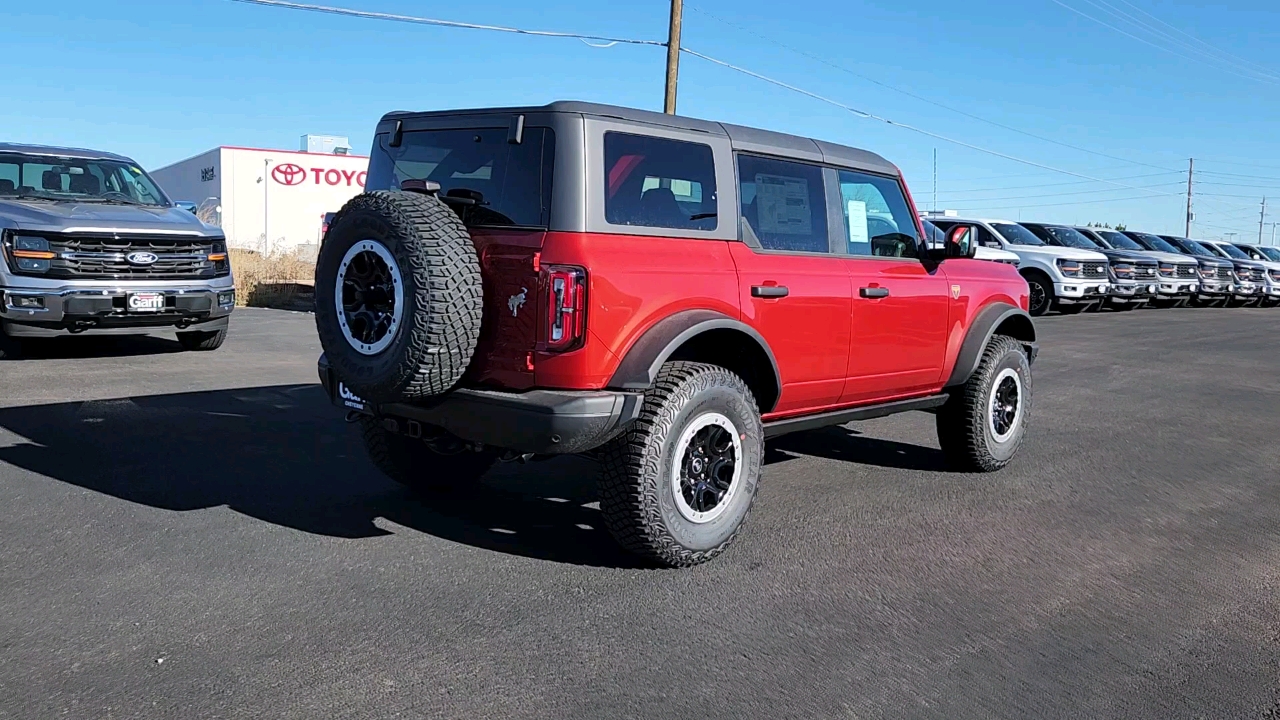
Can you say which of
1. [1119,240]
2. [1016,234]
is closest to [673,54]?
[1016,234]

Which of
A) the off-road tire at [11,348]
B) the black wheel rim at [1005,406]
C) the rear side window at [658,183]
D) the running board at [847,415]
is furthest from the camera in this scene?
the off-road tire at [11,348]

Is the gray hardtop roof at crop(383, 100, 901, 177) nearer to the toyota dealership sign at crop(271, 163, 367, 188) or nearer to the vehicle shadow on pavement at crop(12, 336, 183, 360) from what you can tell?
the vehicle shadow on pavement at crop(12, 336, 183, 360)

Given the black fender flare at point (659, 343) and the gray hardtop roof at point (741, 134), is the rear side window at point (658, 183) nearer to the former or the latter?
the gray hardtop roof at point (741, 134)

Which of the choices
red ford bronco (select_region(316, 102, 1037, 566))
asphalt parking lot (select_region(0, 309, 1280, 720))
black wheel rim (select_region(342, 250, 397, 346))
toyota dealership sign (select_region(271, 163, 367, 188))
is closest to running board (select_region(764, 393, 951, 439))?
red ford bronco (select_region(316, 102, 1037, 566))

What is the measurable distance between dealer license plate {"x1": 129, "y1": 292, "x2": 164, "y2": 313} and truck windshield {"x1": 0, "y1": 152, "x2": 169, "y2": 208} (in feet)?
4.37

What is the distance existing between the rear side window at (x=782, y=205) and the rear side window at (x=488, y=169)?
113 cm

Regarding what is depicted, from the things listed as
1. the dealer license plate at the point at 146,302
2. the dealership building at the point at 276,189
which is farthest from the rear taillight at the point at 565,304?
the dealership building at the point at 276,189

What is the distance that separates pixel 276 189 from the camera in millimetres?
43719

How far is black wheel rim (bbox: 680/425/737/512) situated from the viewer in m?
4.69

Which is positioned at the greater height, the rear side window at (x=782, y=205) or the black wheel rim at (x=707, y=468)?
the rear side window at (x=782, y=205)

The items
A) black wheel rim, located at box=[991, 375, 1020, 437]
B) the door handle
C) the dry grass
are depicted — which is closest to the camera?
the door handle

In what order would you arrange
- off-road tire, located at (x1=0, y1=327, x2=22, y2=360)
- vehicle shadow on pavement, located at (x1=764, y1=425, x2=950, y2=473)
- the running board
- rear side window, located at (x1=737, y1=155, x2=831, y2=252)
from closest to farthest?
rear side window, located at (x1=737, y1=155, x2=831, y2=252) < the running board < vehicle shadow on pavement, located at (x1=764, y1=425, x2=950, y2=473) < off-road tire, located at (x1=0, y1=327, x2=22, y2=360)

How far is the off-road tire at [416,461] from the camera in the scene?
5496mm

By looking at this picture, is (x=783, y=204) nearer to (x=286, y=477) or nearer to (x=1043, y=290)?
(x=286, y=477)
